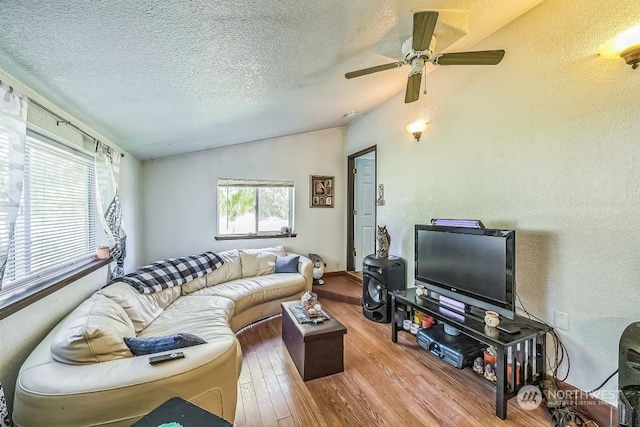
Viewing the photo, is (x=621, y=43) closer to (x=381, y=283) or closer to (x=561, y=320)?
(x=561, y=320)

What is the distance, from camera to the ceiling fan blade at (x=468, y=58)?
1765 mm

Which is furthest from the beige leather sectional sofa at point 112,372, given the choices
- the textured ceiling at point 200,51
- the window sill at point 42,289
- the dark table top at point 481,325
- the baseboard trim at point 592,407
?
the baseboard trim at point 592,407

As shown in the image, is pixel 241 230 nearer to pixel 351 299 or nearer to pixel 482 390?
pixel 351 299

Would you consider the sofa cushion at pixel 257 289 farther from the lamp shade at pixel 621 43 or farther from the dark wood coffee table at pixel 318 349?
the lamp shade at pixel 621 43

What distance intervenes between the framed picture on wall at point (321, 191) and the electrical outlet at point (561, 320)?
3.44 meters

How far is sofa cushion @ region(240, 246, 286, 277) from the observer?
3727 millimetres

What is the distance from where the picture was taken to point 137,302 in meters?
2.30

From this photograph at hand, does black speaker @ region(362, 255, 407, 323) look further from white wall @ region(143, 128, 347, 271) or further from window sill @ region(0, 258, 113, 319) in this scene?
window sill @ region(0, 258, 113, 319)

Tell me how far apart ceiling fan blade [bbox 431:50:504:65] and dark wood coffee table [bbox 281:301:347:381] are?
7.13 feet

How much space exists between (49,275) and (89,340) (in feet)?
3.02

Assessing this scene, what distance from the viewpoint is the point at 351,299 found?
380cm

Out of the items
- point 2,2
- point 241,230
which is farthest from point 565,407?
point 241,230

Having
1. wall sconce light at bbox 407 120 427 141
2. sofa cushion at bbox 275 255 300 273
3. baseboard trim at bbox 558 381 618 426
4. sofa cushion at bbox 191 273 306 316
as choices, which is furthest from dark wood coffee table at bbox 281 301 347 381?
wall sconce light at bbox 407 120 427 141

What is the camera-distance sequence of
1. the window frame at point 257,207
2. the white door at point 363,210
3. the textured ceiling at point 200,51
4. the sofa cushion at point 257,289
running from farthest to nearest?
the white door at point 363,210
the window frame at point 257,207
the sofa cushion at point 257,289
the textured ceiling at point 200,51
